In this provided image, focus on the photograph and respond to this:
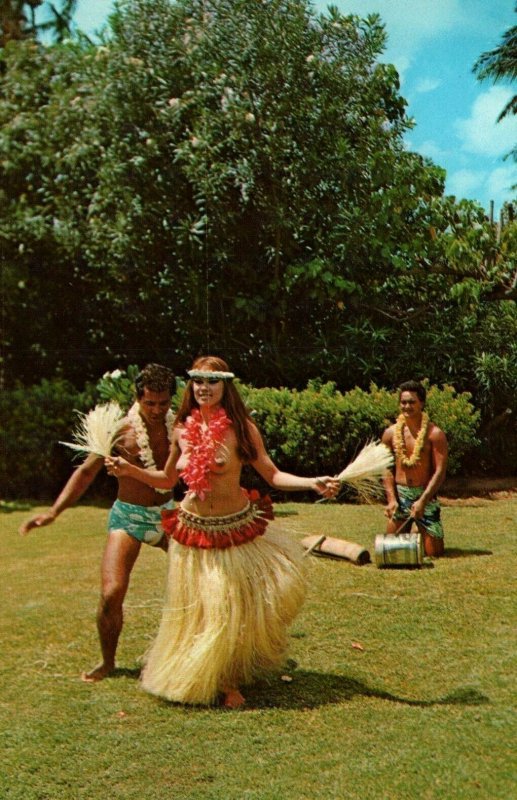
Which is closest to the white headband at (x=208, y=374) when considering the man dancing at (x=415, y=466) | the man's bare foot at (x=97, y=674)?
the man's bare foot at (x=97, y=674)

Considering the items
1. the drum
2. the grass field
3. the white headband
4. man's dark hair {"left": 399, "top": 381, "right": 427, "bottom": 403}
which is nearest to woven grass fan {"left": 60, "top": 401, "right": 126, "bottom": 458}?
the white headband

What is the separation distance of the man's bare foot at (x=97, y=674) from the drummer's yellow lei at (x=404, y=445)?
12.0 ft

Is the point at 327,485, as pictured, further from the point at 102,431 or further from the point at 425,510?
the point at 425,510

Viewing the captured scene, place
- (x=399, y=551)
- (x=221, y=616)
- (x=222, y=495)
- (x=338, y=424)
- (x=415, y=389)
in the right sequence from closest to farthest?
(x=221, y=616), (x=222, y=495), (x=399, y=551), (x=415, y=389), (x=338, y=424)

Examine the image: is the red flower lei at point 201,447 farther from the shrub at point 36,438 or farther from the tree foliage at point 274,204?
the shrub at point 36,438

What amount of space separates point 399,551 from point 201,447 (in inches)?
126

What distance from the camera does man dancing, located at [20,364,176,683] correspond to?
5.10 meters

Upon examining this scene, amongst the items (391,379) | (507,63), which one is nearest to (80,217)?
(391,379)

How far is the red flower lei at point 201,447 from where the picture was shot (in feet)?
15.7

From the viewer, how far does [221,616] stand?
4.68m

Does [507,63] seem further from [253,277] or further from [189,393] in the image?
[189,393]

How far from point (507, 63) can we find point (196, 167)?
6.49m

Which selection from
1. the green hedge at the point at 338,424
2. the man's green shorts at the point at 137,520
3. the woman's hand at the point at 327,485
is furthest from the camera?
the green hedge at the point at 338,424

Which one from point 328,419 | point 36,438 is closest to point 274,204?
point 328,419
